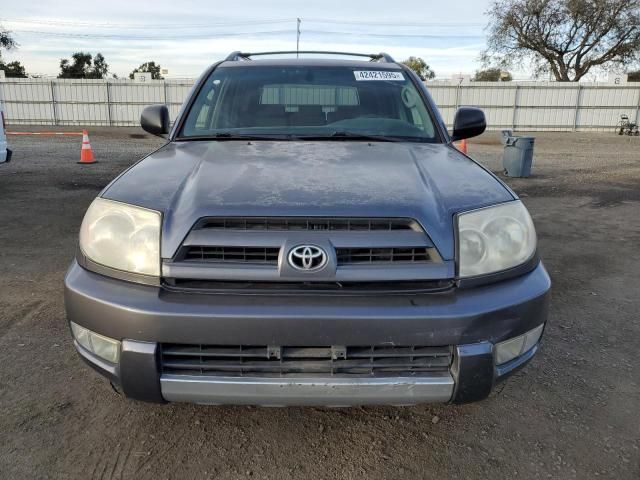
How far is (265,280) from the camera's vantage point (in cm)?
194

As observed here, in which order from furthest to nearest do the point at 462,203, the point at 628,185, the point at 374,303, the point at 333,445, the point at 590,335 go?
the point at 628,185
the point at 590,335
the point at 333,445
the point at 462,203
the point at 374,303

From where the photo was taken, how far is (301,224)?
1991 mm

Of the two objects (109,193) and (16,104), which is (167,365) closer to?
(109,193)

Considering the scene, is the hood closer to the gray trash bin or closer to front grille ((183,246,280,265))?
front grille ((183,246,280,265))

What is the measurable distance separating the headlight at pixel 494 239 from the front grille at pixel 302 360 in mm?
356

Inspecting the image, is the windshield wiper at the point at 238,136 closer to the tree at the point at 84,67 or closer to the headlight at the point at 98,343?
the headlight at the point at 98,343

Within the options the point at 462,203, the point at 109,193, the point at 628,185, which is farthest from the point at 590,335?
the point at 628,185

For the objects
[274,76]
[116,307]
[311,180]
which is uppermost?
[274,76]

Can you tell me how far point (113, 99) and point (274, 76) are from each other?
2588 cm

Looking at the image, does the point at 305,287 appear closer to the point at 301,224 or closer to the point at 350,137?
the point at 301,224

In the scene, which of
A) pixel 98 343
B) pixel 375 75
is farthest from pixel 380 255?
pixel 375 75

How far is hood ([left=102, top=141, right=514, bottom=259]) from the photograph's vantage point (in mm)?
2008

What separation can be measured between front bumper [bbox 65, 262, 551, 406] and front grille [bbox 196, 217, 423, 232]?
0.26 m

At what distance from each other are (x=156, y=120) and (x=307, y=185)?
5.43 ft
